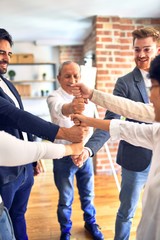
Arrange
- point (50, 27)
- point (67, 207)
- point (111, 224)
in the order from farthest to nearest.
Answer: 1. point (50, 27)
2. point (111, 224)
3. point (67, 207)

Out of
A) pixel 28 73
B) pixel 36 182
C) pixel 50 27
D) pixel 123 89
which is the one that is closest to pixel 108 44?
pixel 50 27

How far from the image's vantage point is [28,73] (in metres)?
5.42

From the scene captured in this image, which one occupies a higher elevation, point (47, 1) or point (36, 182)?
point (47, 1)

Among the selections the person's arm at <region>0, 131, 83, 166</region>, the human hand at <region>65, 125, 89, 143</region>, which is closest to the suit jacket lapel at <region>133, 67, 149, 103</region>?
the human hand at <region>65, 125, 89, 143</region>

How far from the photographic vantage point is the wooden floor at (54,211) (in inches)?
80.0

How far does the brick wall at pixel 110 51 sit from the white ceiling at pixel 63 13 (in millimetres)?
102

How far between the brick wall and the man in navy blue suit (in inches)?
76.9

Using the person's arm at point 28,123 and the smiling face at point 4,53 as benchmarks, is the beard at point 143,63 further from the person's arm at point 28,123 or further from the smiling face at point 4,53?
the smiling face at point 4,53

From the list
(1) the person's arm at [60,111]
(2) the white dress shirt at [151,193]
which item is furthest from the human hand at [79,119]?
(2) the white dress shirt at [151,193]

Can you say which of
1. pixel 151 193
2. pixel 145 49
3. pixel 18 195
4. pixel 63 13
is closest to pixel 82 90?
pixel 145 49

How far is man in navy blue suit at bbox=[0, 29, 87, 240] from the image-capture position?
115 centimetres

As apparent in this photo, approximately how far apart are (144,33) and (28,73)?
438cm

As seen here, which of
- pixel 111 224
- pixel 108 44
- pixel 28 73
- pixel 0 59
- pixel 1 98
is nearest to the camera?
pixel 1 98

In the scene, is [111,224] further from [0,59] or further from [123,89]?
[0,59]
